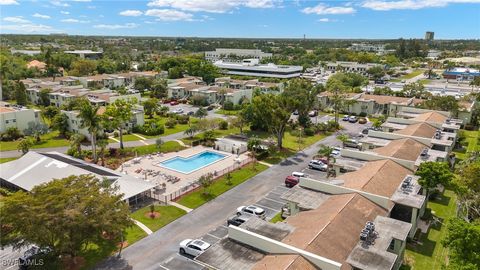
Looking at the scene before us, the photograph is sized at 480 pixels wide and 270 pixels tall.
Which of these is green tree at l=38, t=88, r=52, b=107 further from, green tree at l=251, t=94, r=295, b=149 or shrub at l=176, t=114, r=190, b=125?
green tree at l=251, t=94, r=295, b=149

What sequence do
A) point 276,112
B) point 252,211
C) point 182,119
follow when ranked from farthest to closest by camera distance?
point 182,119 → point 276,112 → point 252,211

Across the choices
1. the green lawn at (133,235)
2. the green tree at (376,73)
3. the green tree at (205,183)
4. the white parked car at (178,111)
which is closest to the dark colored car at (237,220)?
the green tree at (205,183)

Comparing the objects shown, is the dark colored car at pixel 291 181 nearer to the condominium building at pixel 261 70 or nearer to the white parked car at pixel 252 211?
the white parked car at pixel 252 211

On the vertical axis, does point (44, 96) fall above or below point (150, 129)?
above

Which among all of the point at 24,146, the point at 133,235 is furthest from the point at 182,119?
the point at 133,235

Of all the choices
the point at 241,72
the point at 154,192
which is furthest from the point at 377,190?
the point at 241,72

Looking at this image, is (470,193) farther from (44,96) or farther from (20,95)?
(20,95)
